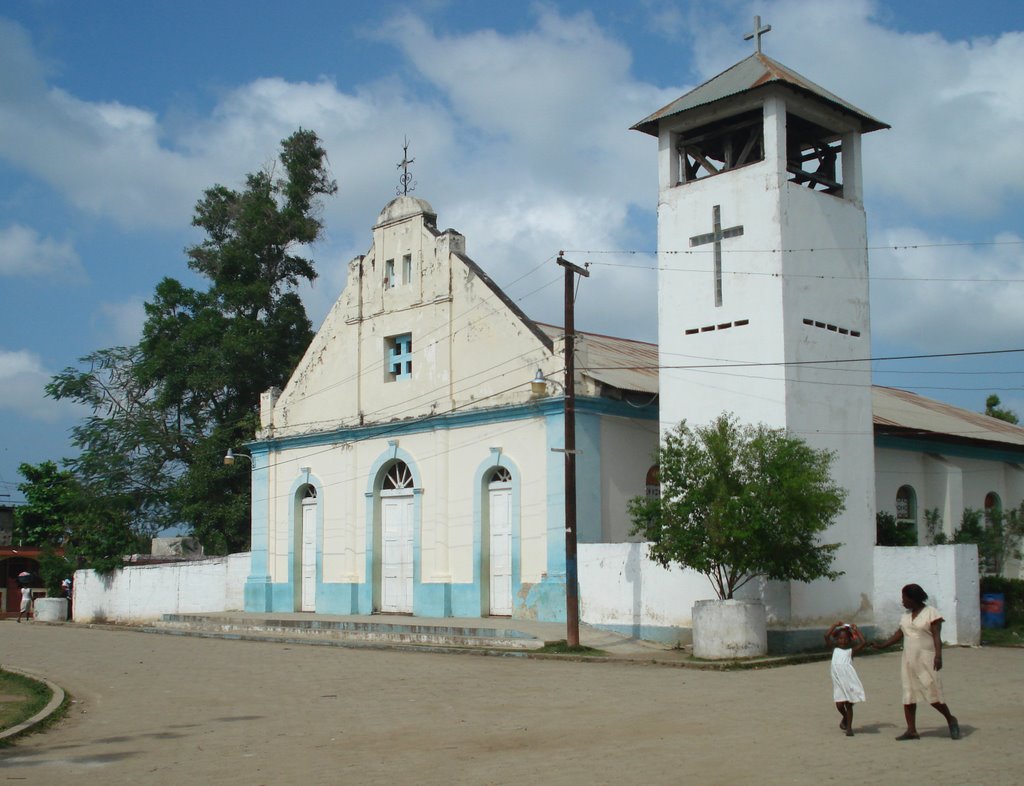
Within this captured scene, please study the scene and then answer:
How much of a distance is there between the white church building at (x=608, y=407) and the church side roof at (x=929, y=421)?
0.19 meters

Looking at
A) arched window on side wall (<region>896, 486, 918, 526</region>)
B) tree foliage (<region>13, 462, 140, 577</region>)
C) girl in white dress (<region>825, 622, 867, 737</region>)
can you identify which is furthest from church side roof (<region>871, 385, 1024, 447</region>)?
tree foliage (<region>13, 462, 140, 577</region>)

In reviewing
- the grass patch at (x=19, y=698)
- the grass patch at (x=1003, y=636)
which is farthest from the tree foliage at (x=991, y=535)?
the grass patch at (x=19, y=698)

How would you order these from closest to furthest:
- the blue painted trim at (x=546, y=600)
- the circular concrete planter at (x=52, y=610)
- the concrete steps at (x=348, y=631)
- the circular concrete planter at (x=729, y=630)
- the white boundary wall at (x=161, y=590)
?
the circular concrete planter at (x=729, y=630) < the concrete steps at (x=348, y=631) < the blue painted trim at (x=546, y=600) < the white boundary wall at (x=161, y=590) < the circular concrete planter at (x=52, y=610)

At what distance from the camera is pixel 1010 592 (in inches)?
917

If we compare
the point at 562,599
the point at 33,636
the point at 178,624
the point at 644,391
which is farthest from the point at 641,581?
the point at 33,636

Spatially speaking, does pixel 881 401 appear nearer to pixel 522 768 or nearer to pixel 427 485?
pixel 427 485

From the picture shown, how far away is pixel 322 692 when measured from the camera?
1384 cm

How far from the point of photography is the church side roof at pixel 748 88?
755 inches

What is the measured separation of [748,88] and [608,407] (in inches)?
255

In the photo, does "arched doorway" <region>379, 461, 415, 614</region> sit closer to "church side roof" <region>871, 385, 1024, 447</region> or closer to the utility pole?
the utility pole

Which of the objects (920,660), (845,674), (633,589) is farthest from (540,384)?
(920,660)

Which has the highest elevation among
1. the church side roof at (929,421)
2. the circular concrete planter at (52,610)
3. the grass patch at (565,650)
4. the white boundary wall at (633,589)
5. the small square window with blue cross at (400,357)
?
the small square window with blue cross at (400,357)

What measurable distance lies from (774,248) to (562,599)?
24.6 ft

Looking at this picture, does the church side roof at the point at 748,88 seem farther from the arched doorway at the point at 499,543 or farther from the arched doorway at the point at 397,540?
the arched doorway at the point at 397,540
